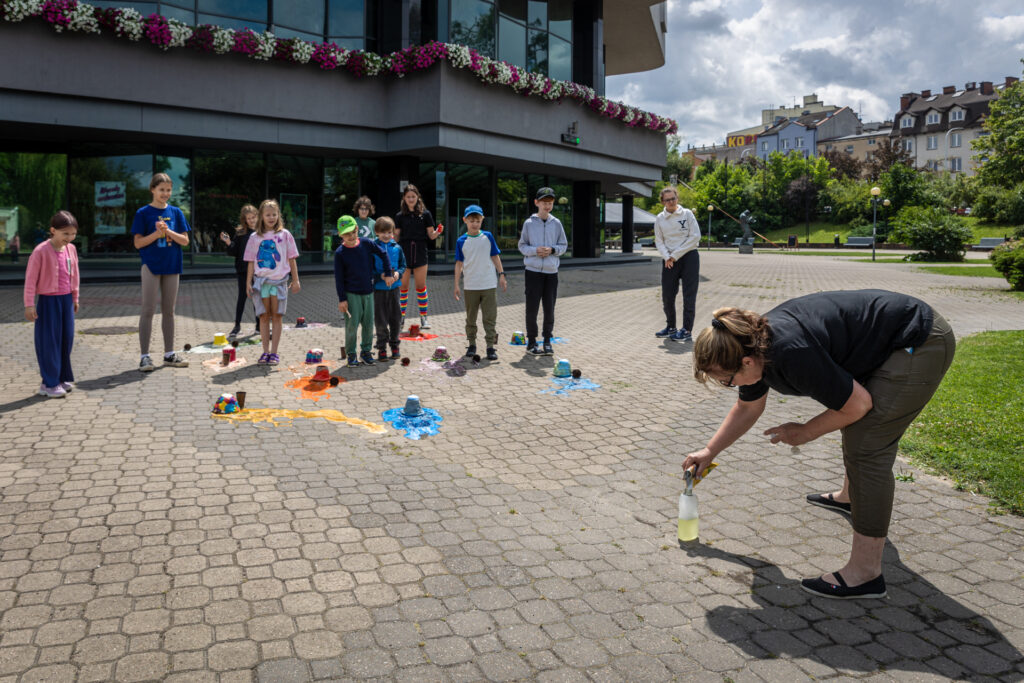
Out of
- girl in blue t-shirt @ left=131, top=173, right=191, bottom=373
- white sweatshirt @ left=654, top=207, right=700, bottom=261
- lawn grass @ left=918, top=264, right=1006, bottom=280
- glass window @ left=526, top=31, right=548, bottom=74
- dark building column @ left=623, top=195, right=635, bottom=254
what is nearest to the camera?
girl in blue t-shirt @ left=131, top=173, right=191, bottom=373

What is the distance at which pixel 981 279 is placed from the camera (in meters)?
23.0

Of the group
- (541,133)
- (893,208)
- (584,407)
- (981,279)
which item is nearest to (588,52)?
(541,133)

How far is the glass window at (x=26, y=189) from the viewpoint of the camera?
69.1 ft

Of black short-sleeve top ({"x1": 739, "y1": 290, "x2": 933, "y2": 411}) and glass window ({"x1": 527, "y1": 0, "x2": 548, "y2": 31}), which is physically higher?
glass window ({"x1": 527, "y1": 0, "x2": 548, "y2": 31})

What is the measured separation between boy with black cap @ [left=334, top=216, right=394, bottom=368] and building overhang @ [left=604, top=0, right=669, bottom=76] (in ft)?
74.7

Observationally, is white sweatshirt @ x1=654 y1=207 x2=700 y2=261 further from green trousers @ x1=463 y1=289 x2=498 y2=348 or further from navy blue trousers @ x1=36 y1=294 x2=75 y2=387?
navy blue trousers @ x1=36 y1=294 x2=75 y2=387

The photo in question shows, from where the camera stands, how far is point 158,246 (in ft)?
26.9

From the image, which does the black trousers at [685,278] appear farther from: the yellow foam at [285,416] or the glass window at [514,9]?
the glass window at [514,9]

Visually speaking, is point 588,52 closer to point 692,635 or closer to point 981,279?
point 981,279

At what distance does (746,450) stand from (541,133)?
→ 1970 centimetres

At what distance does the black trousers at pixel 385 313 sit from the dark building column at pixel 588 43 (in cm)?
2131

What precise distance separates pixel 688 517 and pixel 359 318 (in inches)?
230

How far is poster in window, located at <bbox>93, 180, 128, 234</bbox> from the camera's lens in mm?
21031

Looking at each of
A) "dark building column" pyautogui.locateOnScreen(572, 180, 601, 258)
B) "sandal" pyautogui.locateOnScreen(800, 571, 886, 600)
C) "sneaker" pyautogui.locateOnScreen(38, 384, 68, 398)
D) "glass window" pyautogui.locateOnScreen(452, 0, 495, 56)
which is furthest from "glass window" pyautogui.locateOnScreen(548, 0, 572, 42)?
"sandal" pyautogui.locateOnScreen(800, 571, 886, 600)
